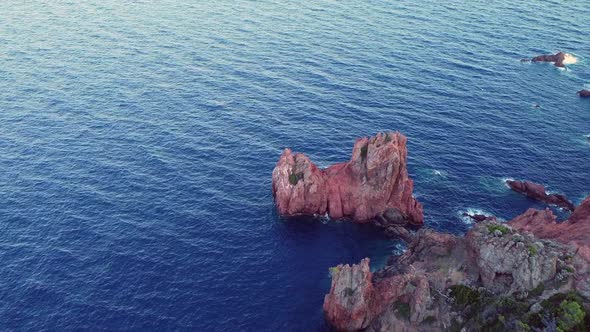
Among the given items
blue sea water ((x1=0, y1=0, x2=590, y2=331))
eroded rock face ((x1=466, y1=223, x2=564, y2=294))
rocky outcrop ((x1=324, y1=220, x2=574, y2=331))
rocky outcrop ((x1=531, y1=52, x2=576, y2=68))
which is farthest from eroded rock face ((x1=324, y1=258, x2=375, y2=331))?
rocky outcrop ((x1=531, y1=52, x2=576, y2=68))

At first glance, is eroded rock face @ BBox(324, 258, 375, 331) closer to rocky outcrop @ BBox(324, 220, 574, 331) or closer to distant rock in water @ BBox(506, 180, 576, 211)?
rocky outcrop @ BBox(324, 220, 574, 331)

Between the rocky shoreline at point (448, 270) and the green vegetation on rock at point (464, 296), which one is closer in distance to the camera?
the rocky shoreline at point (448, 270)

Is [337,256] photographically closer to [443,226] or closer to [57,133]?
[443,226]

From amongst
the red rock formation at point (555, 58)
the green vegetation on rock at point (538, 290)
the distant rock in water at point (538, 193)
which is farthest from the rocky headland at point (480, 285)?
the red rock formation at point (555, 58)

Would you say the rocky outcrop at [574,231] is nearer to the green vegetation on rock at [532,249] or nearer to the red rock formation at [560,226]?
the red rock formation at [560,226]

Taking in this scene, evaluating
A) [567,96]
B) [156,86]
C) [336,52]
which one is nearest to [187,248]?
[156,86]
